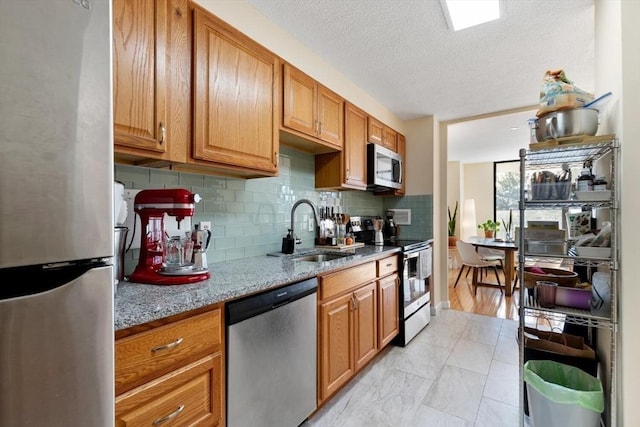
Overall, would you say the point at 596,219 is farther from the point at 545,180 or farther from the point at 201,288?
the point at 201,288

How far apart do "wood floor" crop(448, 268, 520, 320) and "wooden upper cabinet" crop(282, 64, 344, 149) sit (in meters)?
2.83

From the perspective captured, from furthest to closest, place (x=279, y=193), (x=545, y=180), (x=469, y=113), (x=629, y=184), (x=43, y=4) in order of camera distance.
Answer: (x=469, y=113) → (x=279, y=193) → (x=545, y=180) → (x=629, y=184) → (x=43, y=4)

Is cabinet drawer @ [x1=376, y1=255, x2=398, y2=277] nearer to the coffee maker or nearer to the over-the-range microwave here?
the over-the-range microwave

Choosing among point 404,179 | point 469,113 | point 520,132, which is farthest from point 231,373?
point 520,132

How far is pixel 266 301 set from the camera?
131cm

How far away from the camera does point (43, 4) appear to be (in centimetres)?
59

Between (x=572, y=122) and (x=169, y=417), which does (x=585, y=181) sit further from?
(x=169, y=417)

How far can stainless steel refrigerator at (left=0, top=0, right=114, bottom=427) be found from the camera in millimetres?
555

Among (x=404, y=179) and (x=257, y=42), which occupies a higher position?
(x=257, y=42)

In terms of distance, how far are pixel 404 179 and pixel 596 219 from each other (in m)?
2.07

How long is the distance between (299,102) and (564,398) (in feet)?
6.99

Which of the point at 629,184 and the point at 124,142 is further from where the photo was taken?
the point at 629,184

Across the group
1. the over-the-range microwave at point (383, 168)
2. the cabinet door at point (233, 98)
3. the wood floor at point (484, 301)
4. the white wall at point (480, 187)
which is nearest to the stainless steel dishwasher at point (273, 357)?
the cabinet door at point (233, 98)

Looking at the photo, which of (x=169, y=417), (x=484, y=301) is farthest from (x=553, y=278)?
(x=484, y=301)
